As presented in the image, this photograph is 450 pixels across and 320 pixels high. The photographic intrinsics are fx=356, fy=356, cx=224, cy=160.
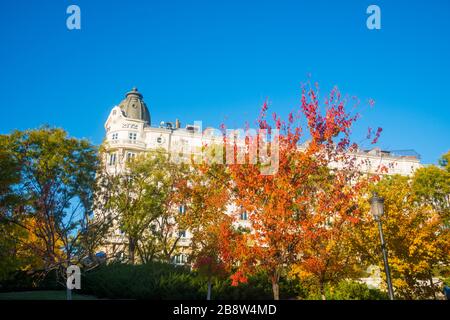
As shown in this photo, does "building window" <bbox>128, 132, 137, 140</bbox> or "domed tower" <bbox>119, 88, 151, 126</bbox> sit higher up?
"domed tower" <bbox>119, 88, 151, 126</bbox>

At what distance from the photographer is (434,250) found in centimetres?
1902

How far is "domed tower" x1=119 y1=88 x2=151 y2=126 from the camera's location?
49.3 meters

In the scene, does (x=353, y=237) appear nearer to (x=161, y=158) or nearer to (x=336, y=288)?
(x=336, y=288)

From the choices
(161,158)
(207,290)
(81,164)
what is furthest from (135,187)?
(207,290)

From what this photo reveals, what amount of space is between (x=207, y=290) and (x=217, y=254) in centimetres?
261

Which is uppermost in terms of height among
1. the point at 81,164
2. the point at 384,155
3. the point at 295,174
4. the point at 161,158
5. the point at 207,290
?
the point at 384,155

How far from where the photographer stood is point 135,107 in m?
50.1

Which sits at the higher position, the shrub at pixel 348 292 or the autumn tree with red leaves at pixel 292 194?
the autumn tree with red leaves at pixel 292 194

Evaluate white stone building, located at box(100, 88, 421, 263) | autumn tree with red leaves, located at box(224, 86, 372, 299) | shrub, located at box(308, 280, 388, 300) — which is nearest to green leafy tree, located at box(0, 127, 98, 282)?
autumn tree with red leaves, located at box(224, 86, 372, 299)

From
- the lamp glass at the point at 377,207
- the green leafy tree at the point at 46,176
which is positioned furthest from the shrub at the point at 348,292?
the green leafy tree at the point at 46,176

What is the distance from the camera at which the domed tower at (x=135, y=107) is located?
49.3 meters

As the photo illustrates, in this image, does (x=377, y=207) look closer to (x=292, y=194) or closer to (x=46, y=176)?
(x=292, y=194)

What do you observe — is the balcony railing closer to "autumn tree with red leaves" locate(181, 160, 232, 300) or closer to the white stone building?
the white stone building

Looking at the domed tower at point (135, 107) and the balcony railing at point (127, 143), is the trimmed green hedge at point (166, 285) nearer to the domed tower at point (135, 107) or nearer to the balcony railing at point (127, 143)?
the balcony railing at point (127, 143)
